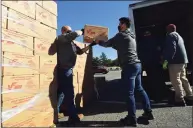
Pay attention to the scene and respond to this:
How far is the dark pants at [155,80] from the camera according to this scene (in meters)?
5.51

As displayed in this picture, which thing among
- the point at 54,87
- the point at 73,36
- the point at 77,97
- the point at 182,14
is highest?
the point at 182,14

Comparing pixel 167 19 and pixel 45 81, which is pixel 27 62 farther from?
pixel 167 19

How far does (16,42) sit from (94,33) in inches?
73.8

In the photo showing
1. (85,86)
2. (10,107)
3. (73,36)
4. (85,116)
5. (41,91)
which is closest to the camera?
(10,107)

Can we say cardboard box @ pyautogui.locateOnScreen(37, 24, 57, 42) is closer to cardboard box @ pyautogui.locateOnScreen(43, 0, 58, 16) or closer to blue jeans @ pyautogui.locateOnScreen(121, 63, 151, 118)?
cardboard box @ pyautogui.locateOnScreen(43, 0, 58, 16)

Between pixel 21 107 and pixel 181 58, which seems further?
pixel 181 58

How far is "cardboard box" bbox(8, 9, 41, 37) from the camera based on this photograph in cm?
268

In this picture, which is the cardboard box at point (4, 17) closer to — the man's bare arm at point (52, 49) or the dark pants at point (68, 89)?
the man's bare arm at point (52, 49)

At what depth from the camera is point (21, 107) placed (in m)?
2.82

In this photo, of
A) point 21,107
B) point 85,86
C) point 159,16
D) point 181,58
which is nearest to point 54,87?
point 21,107

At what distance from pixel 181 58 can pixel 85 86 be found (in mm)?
2418

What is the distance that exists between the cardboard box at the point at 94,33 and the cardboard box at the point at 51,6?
726 mm

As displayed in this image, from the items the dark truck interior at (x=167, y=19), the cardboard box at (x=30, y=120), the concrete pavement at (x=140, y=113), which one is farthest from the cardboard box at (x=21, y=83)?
the dark truck interior at (x=167, y=19)

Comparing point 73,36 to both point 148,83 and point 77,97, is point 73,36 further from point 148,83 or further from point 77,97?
point 148,83
